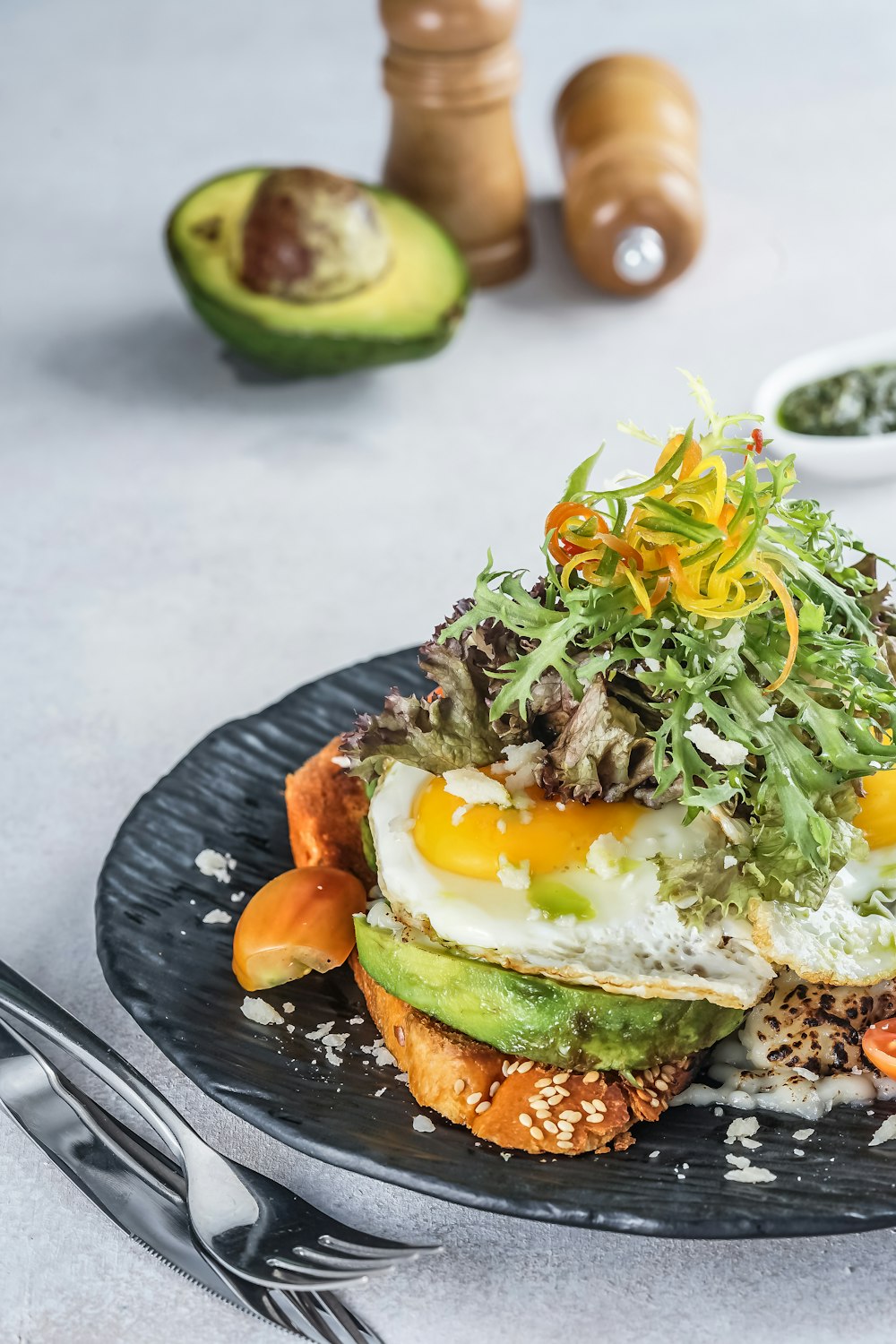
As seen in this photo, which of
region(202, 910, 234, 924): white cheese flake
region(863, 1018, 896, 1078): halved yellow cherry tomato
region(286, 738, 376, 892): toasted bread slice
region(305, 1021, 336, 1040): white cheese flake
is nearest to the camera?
region(863, 1018, 896, 1078): halved yellow cherry tomato

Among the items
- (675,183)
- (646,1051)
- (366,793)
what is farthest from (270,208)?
(646,1051)

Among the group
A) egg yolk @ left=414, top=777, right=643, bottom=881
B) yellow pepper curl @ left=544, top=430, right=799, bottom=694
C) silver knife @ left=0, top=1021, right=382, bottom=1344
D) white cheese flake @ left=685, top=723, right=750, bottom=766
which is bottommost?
silver knife @ left=0, top=1021, right=382, bottom=1344

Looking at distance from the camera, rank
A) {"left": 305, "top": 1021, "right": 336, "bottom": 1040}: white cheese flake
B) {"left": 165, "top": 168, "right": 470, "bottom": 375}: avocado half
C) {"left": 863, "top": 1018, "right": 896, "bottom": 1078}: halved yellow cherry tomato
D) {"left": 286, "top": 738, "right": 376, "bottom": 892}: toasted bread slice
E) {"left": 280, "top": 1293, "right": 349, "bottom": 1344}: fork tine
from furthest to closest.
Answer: {"left": 165, "top": 168, "right": 470, "bottom": 375}: avocado half < {"left": 286, "top": 738, "right": 376, "bottom": 892}: toasted bread slice < {"left": 305, "top": 1021, "right": 336, "bottom": 1040}: white cheese flake < {"left": 863, "top": 1018, "right": 896, "bottom": 1078}: halved yellow cherry tomato < {"left": 280, "top": 1293, "right": 349, "bottom": 1344}: fork tine

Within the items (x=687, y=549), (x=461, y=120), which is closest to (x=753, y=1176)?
(x=687, y=549)

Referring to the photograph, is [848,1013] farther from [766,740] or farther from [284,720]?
[284,720]

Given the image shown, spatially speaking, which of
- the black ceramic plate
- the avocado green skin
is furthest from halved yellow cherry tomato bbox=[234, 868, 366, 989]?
the avocado green skin

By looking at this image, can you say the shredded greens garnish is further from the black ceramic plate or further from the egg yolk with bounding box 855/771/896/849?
the black ceramic plate

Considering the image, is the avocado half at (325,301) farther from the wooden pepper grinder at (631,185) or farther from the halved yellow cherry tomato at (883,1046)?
the halved yellow cherry tomato at (883,1046)
